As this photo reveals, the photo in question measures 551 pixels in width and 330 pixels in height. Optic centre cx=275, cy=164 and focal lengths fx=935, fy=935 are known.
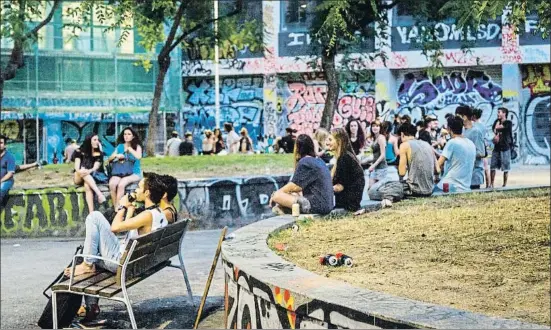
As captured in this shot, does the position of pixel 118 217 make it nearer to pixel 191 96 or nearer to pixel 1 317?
pixel 1 317

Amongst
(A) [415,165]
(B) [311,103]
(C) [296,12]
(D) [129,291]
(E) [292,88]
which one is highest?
(C) [296,12]

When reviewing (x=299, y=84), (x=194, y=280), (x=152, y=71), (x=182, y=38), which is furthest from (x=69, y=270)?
(x=299, y=84)

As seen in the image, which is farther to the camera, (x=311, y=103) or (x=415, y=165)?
(x=311, y=103)

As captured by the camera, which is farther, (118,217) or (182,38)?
(182,38)

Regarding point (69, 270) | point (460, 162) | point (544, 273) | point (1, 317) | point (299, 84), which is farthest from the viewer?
point (299, 84)

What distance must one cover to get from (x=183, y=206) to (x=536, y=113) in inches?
825

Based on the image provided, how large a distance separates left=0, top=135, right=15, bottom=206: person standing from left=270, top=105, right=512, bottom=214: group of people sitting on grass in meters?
4.37

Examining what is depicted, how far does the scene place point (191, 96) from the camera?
1421 inches

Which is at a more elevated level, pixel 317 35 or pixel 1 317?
pixel 317 35

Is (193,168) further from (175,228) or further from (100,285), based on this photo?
(100,285)

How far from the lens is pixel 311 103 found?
3444 centimetres

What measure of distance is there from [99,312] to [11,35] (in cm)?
848

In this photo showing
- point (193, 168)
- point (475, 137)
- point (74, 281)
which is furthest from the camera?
point (193, 168)

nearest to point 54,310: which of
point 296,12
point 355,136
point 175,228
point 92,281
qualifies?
point 92,281
